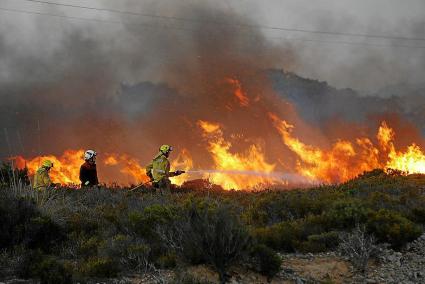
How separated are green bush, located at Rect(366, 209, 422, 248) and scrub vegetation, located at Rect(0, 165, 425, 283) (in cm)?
2

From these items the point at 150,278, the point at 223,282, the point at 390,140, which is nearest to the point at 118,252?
the point at 150,278

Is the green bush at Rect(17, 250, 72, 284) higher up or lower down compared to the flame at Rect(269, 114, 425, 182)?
lower down

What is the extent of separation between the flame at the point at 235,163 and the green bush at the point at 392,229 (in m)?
21.4

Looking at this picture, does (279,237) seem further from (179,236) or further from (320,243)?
(179,236)

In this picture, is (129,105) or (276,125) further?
(129,105)

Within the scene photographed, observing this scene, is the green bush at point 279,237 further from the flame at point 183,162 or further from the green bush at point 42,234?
the flame at point 183,162

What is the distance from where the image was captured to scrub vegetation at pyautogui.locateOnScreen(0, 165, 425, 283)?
6953mm

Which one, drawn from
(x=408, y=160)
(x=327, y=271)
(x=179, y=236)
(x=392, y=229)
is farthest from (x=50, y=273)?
(x=408, y=160)

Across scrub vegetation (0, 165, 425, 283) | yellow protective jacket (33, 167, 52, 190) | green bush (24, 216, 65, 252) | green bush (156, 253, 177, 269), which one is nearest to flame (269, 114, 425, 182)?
yellow protective jacket (33, 167, 52, 190)

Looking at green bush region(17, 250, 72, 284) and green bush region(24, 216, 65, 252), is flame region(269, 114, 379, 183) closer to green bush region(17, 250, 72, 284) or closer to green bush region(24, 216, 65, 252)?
green bush region(24, 216, 65, 252)

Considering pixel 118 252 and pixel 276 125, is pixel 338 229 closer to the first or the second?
pixel 118 252

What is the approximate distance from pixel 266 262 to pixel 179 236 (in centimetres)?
137

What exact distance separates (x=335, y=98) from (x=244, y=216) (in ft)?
224

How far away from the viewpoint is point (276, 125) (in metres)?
48.5
